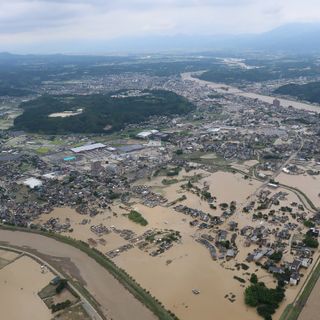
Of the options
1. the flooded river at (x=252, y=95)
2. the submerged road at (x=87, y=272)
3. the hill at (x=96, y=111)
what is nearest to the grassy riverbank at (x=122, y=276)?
the submerged road at (x=87, y=272)

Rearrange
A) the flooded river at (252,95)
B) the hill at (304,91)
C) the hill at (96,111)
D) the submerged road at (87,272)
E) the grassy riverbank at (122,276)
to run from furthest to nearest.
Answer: the hill at (304,91) → the flooded river at (252,95) → the hill at (96,111) → the submerged road at (87,272) → the grassy riverbank at (122,276)

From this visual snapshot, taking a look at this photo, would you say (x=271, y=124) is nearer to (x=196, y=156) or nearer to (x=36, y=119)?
(x=196, y=156)

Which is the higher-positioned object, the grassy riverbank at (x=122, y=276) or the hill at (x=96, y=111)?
the hill at (x=96, y=111)

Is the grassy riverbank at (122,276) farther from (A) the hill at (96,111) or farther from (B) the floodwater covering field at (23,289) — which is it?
(A) the hill at (96,111)

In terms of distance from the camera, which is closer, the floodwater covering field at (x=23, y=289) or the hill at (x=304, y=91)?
the floodwater covering field at (x=23, y=289)

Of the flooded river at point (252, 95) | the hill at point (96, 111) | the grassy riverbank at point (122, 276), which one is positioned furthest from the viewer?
the flooded river at point (252, 95)

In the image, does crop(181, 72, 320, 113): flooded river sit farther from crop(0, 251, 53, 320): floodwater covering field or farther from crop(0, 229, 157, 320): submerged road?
crop(0, 251, 53, 320): floodwater covering field

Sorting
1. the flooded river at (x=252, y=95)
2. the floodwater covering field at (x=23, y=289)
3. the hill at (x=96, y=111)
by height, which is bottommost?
the flooded river at (x=252, y=95)

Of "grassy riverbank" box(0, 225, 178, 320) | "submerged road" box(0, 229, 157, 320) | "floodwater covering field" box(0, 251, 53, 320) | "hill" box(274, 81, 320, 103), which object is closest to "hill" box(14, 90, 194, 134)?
"hill" box(274, 81, 320, 103)
